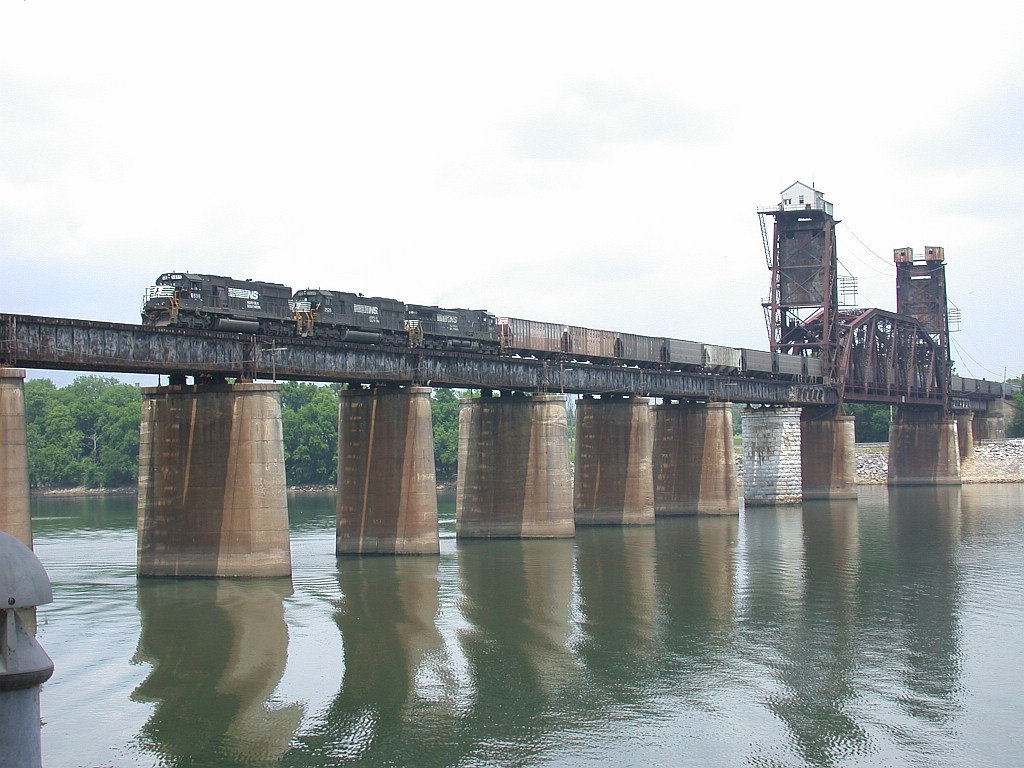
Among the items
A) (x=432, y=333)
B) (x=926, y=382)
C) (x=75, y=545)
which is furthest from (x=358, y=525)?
(x=926, y=382)

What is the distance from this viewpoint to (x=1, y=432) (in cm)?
3559

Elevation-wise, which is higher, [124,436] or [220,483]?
[124,436]

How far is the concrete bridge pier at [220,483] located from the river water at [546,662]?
162cm

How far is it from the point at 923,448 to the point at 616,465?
7650 cm

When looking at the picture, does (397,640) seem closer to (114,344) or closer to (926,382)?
(114,344)

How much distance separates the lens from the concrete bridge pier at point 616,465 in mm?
78312

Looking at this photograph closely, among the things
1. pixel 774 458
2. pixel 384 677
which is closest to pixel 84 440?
pixel 774 458

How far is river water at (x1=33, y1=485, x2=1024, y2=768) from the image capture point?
81.3ft

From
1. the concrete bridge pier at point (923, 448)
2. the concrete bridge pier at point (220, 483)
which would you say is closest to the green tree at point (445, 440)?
the concrete bridge pier at point (923, 448)

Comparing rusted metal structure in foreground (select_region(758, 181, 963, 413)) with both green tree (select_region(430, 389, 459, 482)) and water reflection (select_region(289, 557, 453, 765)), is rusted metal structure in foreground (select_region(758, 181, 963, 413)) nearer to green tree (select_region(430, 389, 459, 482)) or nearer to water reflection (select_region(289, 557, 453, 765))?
green tree (select_region(430, 389, 459, 482))

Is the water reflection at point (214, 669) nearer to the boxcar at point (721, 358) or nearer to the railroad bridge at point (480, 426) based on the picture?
the railroad bridge at point (480, 426)

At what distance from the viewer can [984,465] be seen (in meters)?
147

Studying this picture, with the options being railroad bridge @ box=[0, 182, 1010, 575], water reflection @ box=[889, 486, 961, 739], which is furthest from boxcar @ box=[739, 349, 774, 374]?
water reflection @ box=[889, 486, 961, 739]

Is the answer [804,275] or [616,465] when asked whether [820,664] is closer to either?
[616,465]
